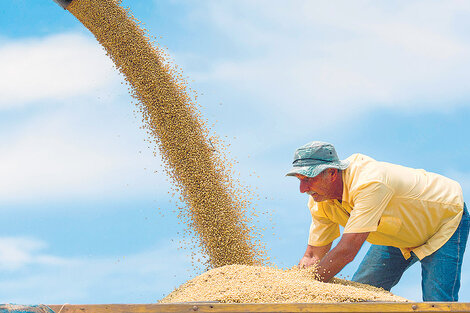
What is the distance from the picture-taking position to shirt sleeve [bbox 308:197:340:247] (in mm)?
3072

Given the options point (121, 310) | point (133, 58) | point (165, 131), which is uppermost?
point (133, 58)

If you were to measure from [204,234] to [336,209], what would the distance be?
1.00 m

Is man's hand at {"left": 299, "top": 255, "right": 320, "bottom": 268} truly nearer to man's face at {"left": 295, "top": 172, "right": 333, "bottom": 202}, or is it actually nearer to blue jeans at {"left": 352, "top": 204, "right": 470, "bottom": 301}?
man's face at {"left": 295, "top": 172, "right": 333, "bottom": 202}

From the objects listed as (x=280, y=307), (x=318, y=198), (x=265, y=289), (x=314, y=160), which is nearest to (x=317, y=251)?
(x=318, y=198)

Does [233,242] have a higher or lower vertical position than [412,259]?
higher

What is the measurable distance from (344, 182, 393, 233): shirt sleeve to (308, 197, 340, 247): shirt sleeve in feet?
1.43

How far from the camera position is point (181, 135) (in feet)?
12.2

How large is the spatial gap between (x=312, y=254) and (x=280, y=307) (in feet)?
4.24

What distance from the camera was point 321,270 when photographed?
8.64ft

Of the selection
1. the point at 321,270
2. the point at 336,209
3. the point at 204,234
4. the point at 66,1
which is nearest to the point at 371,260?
the point at 336,209

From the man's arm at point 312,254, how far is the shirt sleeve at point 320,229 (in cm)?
2

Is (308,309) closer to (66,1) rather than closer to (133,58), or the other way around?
(133,58)

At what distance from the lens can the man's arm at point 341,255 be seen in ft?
8.46

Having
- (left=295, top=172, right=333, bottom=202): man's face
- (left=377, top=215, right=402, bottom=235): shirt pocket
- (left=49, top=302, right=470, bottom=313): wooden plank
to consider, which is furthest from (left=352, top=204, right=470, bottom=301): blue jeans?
(left=49, top=302, right=470, bottom=313): wooden plank
